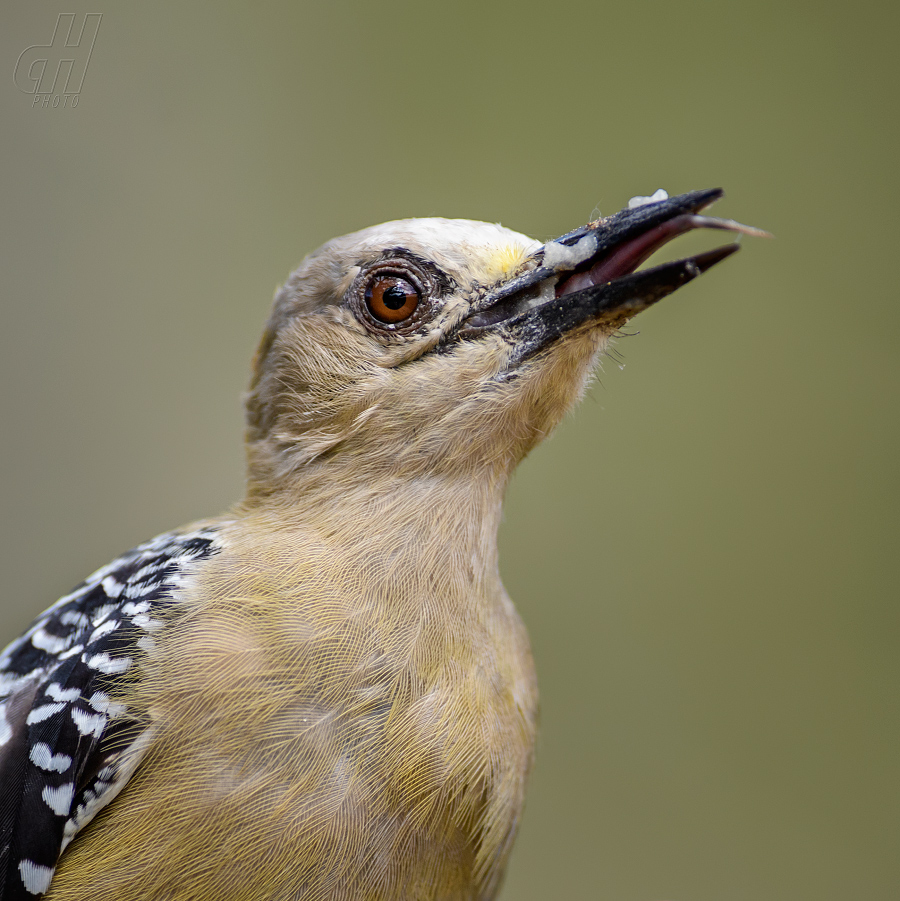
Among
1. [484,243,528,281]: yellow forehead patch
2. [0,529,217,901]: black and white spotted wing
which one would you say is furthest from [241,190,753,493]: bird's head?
[0,529,217,901]: black and white spotted wing

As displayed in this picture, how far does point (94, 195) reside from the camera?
4305mm

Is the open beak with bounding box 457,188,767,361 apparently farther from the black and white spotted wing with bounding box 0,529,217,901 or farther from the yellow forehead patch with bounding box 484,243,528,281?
the black and white spotted wing with bounding box 0,529,217,901

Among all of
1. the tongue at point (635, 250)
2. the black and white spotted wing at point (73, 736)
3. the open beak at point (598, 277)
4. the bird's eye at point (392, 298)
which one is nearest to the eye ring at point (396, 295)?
the bird's eye at point (392, 298)

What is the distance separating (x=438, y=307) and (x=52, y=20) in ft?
10.7

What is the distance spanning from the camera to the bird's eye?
6.37ft

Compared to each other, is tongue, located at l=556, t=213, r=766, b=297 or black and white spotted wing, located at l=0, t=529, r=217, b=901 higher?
tongue, located at l=556, t=213, r=766, b=297

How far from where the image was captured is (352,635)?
1.83m

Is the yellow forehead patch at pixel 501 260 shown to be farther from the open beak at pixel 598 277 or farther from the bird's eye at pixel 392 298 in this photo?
the bird's eye at pixel 392 298

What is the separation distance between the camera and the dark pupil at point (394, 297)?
194 cm

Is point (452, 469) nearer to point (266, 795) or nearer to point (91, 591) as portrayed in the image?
point (266, 795)

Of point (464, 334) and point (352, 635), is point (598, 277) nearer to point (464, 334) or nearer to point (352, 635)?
point (464, 334)

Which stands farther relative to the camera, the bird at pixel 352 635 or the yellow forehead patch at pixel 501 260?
the yellow forehead patch at pixel 501 260

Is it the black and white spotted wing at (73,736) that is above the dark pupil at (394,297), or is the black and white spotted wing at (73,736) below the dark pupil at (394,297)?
below

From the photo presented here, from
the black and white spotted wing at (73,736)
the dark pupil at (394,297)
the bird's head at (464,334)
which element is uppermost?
the dark pupil at (394,297)
